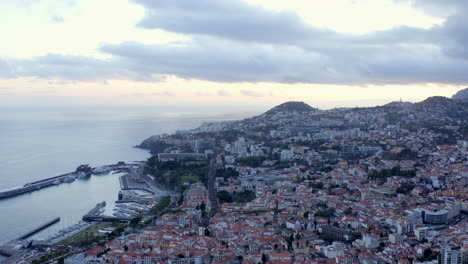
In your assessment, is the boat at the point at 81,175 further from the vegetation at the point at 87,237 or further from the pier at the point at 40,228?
the vegetation at the point at 87,237

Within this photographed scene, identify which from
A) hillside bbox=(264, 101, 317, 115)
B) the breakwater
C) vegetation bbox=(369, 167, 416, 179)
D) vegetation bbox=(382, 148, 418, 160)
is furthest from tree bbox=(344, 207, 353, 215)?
hillside bbox=(264, 101, 317, 115)

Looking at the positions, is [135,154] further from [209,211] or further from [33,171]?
[209,211]

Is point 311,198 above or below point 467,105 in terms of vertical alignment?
below

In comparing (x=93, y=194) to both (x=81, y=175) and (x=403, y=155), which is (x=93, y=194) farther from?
(x=403, y=155)

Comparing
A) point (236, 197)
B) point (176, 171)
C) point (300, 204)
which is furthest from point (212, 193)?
point (176, 171)

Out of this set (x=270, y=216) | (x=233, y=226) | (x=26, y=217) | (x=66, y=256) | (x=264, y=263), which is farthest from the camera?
(x=26, y=217)

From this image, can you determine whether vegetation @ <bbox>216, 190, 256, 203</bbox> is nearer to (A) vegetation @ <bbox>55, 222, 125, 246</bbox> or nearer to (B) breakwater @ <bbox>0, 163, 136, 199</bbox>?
(A) vegetation @ <bbox>55, 222, 125, 246</bbox>

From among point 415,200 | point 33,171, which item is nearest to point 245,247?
point 415,200

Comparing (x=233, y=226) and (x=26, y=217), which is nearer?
(x=233, y=226)
